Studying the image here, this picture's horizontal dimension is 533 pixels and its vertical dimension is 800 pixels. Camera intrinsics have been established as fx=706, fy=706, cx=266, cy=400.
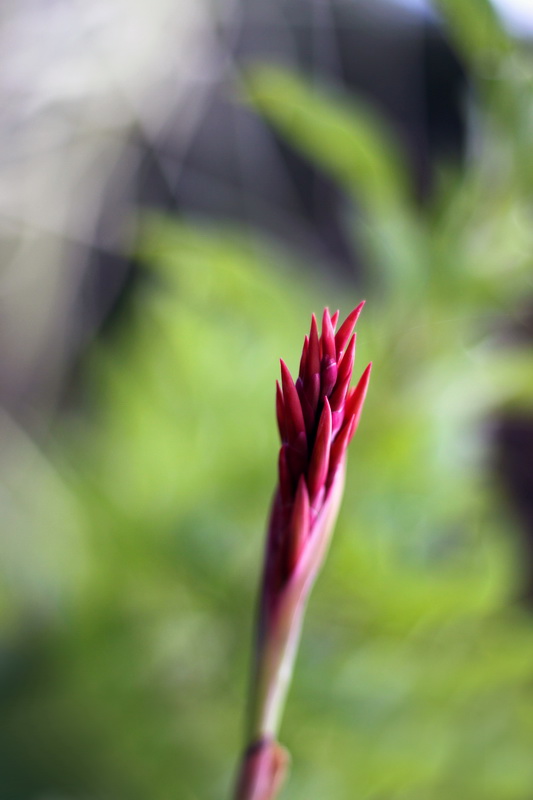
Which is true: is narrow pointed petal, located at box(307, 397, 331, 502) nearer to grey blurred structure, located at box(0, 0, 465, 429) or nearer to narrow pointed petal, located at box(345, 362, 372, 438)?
narrow pointed petal, located at box(345, 362, 372, 438)

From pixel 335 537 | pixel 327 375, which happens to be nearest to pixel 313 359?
pixel 327 375

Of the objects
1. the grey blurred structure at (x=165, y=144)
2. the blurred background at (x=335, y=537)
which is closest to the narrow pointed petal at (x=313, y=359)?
the blurred background at (x=335, y=537)

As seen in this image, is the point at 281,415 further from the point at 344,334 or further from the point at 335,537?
the point at 335,537

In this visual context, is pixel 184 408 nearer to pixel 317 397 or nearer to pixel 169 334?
pixel 169 334

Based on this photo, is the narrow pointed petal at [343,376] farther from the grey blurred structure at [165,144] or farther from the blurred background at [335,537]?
the grey blurred structure at [165,144]

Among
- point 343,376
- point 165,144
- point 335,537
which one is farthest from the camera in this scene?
point 165,144

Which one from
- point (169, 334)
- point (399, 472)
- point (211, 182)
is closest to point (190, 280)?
point (169, 334)
